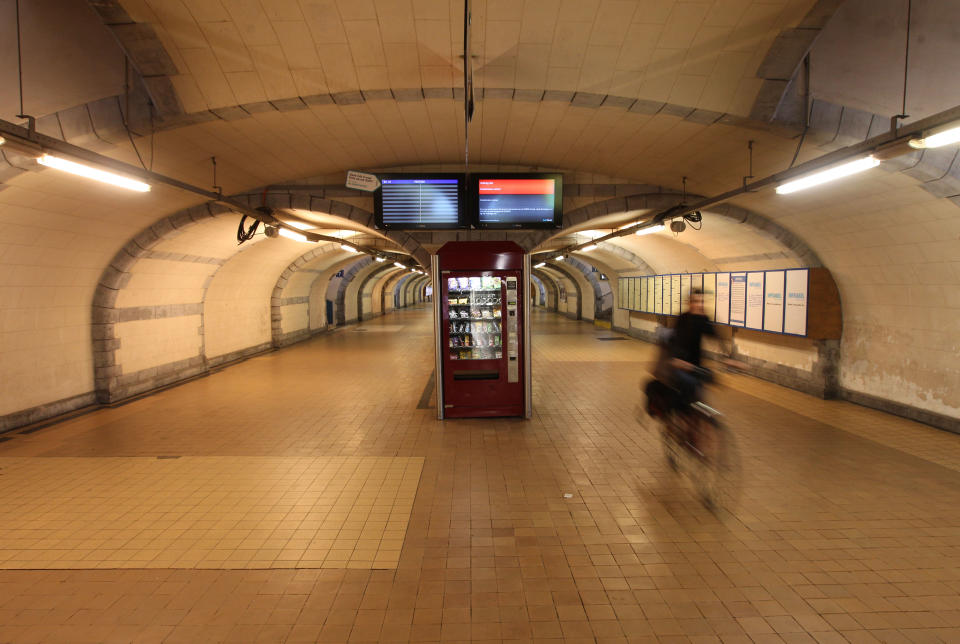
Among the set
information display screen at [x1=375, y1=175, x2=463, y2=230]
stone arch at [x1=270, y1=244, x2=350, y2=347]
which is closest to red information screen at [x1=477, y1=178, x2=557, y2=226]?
information display screen at [x1=375, y1=175, x2=463, y2=230]

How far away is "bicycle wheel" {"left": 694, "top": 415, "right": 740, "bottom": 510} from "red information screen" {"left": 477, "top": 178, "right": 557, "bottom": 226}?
4.36 meters

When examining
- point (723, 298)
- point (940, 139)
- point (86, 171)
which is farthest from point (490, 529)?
point (723, 298)

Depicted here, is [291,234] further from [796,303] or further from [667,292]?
[667,292]

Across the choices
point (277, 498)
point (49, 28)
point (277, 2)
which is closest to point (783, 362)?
point (277, 498)

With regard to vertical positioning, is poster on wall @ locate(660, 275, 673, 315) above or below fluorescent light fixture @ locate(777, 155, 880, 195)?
below

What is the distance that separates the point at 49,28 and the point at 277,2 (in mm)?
1962

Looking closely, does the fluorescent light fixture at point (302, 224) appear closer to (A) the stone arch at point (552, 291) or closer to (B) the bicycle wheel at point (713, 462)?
(B) the bicycle wheel at point (713, 462)

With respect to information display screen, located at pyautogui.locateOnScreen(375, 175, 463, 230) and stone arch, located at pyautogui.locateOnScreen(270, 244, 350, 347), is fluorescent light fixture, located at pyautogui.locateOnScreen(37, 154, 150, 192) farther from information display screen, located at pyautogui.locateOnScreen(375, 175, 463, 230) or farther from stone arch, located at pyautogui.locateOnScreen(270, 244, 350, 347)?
stone arch, located at pyautogui.locateOnScreen(270, 244, 350, 347)

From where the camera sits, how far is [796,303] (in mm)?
8516

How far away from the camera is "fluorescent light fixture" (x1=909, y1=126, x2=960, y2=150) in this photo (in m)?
3.11

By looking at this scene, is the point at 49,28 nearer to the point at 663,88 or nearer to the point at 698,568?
the point at 663,88

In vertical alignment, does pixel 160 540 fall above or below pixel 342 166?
below

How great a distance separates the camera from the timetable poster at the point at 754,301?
9.60 meters

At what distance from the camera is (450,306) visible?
748 centimetres
